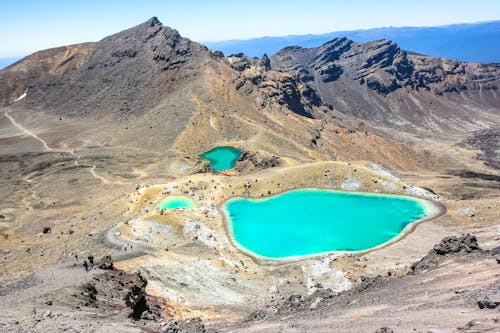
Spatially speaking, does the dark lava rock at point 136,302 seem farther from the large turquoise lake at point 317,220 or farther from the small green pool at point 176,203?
the small green pool at point 176,203

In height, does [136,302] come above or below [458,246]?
above

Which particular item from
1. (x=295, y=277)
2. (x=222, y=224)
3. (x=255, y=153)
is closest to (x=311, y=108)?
(x=255, y=153)

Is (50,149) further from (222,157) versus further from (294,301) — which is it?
(294,301)

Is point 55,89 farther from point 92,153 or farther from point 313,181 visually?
point 313,181

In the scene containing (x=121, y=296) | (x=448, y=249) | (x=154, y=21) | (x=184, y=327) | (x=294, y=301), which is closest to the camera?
(x=184, y=327)

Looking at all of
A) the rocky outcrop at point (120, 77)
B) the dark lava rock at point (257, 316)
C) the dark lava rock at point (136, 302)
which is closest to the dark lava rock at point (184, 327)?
the dark lava rock at point (136, 302)

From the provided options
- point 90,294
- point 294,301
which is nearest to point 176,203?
point 294,301

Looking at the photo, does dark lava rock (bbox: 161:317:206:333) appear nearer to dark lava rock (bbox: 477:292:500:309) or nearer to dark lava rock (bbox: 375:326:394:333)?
dark lava rock (bbox: 375:326:394:333)
